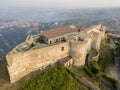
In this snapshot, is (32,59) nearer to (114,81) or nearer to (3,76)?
(3,76)

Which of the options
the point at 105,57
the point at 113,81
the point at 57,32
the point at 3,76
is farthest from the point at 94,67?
the point at 3,76

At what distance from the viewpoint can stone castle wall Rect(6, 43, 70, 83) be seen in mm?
32844

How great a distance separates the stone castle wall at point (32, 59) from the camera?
3284 cm

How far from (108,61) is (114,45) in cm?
1058

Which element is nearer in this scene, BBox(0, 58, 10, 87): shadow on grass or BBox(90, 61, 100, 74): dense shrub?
BBox(0, 58, 10, 87): shadow on grass

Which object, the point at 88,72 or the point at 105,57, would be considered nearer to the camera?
the point at 88,72

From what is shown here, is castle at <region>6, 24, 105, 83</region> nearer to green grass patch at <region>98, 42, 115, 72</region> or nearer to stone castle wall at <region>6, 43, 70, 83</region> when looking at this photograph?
stone castle wall at <region>6, 43, 70, 83</region>

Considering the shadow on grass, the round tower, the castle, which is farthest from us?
the round tower

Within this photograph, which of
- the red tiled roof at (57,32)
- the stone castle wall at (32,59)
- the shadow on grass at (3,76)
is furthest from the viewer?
the red tiled roof at (57,32)

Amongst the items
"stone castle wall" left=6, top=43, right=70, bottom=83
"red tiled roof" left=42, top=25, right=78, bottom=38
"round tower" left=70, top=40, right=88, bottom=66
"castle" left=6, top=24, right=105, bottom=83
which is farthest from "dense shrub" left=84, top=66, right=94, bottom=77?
"red tiled roof" left=42, top=25, right=78, bottom=38

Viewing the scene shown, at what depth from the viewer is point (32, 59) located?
35.5 metres

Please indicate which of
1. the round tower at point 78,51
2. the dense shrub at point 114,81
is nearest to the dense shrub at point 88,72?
the round tower at point 78,51

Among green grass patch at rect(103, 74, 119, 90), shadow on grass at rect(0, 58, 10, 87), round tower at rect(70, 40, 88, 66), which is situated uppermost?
round tower at rect(70, 40, 88, 66)

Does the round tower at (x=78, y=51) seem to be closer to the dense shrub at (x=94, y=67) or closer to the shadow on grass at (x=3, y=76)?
the dense shrub at (x=94, y=67)
